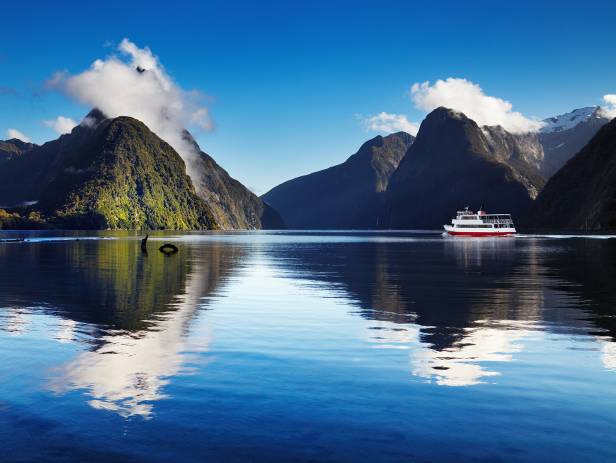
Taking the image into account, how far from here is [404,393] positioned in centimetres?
1611

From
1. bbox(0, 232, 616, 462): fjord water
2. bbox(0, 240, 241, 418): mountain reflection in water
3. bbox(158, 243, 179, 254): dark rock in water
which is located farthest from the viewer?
bbox(158, 243, 179, 254): dark rock in water

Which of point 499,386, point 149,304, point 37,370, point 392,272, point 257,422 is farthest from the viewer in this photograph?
point 392,272

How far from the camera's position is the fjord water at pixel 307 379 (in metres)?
12.2

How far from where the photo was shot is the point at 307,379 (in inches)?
703

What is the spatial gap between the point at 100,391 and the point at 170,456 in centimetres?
537

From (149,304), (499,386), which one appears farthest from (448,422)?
(149,304)

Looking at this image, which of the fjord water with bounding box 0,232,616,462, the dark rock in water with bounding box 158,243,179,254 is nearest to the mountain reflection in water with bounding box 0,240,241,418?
the fjord water with bounding box 0,232,616,462

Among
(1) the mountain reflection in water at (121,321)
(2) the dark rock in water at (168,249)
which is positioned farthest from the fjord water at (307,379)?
(2) the dark rock in water at (168,249)

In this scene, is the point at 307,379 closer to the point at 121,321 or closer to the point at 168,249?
the point at 121,321

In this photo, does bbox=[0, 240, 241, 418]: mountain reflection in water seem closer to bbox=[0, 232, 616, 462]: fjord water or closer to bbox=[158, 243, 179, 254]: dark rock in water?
bbox=[0, 232, 616, 462]: fjord water

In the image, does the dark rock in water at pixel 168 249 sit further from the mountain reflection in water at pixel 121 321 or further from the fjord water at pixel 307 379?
the fjord water at pixel 307 379

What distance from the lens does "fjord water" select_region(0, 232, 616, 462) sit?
1217 cm

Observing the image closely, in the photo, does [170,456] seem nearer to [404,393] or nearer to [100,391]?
[100,391]

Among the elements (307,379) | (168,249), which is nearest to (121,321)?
(307,379)
